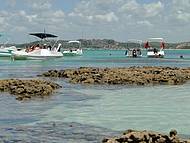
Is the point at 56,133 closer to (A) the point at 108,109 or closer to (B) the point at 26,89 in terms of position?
(A) the point at 108,109

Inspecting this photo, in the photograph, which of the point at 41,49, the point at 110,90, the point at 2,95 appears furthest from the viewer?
the point at 41,49

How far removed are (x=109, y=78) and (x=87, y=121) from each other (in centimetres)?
2136

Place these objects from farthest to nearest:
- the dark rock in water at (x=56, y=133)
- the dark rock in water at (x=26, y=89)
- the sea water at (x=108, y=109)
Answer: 1. the dark rock in water at (x=26, y=89)
2. the sea water at (x=108, y=109)
3. the dark rock in water at (x=56, y=133)

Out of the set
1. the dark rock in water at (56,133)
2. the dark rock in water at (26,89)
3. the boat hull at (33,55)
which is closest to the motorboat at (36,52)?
the boat hull at (33,55)

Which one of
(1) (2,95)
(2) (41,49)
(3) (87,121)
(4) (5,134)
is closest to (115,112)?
(3) (87,121)

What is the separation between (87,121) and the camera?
1994cm

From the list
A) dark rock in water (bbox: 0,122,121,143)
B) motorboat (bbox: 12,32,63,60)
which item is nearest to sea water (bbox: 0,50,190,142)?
dark rock in water (bbox: 0,122,121,143)

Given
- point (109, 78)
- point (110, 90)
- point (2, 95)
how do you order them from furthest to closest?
point (109, 78)
point (110, 90)
point (2, 95)

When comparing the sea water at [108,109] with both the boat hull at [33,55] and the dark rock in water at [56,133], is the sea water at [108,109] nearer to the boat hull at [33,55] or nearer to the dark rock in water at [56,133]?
the dark rock in water at [56,133]

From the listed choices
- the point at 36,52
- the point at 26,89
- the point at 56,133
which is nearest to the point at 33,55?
the point at 36,52

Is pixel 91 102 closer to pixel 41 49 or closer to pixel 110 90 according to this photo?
pixel 110 90

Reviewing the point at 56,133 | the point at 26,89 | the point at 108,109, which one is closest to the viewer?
the point at 56,133

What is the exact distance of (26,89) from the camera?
30359 millimetres

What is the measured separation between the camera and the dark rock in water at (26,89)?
97.1 feet
